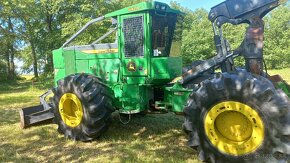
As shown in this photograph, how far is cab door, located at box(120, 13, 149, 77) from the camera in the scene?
21.5 ft

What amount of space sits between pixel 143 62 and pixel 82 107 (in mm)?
1554

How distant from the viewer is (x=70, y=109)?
7.13 metres

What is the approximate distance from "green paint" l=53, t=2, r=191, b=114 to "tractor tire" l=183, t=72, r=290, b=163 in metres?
1.14

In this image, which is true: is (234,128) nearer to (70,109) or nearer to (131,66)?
(131,66)

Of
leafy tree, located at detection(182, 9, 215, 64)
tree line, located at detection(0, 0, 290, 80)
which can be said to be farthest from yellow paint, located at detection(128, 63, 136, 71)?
A: leafy tree, located at detection(182, 9, 215, 64)

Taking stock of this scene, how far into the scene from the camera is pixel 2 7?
27.0 metres

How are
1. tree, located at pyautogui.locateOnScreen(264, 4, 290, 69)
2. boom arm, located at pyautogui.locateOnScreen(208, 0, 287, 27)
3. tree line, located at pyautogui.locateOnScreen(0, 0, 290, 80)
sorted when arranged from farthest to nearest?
tree, located at pyautogui.locateOnScreen(264, 4, 290, 69) < tree line, located at pyautogui.locateOnScreen(0, 0, 290, 80) < boom arm, located at pyautogui.locateOnScreen(208, 0, 287, 27)

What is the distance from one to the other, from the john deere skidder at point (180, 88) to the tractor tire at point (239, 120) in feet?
0.04

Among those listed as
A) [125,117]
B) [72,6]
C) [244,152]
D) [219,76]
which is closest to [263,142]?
[244,152]

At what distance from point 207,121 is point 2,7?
1039 inches

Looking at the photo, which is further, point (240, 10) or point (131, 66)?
point (131, 66)

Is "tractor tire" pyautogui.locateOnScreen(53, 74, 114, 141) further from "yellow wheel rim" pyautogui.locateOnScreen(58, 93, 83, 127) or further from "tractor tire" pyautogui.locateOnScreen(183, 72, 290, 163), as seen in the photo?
"tractor tire" pyautogui.locateOnScreen(183, 72, 290, 163)

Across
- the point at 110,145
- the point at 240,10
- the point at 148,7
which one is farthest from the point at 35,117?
the point at 240,10

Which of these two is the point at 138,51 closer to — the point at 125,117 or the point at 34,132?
the point at 125,117
